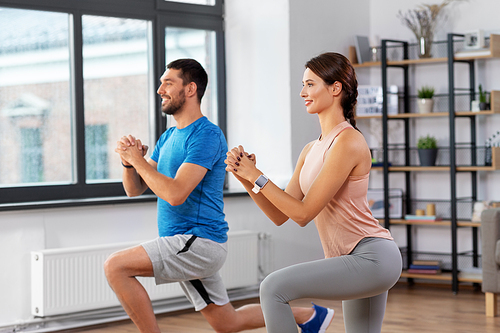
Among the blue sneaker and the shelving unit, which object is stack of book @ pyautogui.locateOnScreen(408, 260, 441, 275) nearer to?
the shelving unit

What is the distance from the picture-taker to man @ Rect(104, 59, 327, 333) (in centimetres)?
256

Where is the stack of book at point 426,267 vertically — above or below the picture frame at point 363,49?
below

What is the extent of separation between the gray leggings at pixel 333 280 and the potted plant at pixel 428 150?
3.13 meters

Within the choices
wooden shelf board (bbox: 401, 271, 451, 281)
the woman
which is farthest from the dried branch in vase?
the woman

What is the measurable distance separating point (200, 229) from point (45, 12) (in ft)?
7.59

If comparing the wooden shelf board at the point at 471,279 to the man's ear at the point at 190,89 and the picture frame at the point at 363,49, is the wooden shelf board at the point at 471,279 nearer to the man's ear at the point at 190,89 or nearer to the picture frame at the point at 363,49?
the picture frame at the point at 363,49

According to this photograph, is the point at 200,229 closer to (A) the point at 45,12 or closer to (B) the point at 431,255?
(A) the point at 45,12

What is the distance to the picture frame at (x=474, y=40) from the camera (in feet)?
15.7

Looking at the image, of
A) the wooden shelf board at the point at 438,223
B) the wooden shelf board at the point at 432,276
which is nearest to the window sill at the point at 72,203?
the wooden shelf board at the point at 438,223

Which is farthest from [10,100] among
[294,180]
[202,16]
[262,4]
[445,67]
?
[445,67]

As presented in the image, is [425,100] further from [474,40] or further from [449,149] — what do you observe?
[474,40]

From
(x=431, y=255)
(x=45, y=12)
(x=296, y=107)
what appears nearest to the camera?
(x=45, y=12)

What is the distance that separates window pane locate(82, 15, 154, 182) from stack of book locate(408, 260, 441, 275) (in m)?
2.20

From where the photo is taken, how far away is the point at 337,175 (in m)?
1.96
